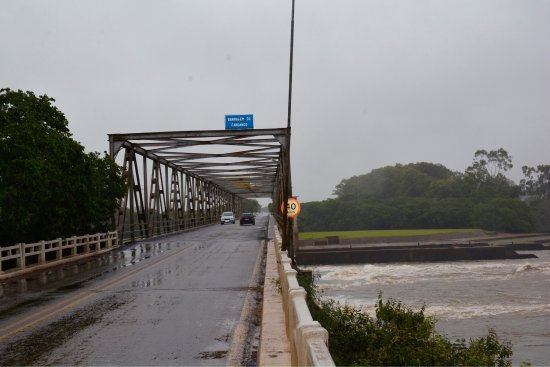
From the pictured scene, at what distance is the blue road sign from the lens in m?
32.9

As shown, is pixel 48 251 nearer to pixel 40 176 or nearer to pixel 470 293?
pixel 40 176

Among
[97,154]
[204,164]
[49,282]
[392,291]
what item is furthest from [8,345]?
[204,164]

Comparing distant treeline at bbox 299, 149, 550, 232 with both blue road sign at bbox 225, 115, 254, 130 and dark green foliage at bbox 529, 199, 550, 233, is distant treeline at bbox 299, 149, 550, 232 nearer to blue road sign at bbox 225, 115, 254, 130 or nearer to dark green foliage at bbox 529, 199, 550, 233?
dark green foliage at bbox 529, 199, 550, 233

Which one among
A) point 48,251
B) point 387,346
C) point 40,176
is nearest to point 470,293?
point 48,251

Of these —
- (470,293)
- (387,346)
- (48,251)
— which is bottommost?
(470,293)

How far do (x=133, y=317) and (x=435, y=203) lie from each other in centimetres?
12254

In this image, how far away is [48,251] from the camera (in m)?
23.4

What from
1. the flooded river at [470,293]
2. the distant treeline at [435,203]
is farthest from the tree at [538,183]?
the flooded river at [470,293]

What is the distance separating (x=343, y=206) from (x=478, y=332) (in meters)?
107

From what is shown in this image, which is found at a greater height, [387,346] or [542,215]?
[542,215]

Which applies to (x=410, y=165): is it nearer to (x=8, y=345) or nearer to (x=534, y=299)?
(x=534, y=299)

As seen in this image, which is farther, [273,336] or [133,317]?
[133,317]

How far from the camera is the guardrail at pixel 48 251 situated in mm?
19547

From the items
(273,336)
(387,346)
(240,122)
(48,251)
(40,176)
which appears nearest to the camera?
(273,336)
